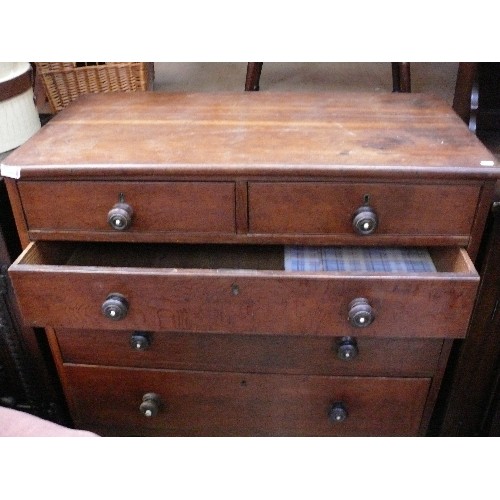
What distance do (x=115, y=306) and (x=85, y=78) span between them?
1.90ft

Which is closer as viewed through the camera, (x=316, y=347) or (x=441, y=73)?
(x=316, y=347)

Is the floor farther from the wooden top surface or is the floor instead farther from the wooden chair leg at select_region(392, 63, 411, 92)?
the wooden top surface

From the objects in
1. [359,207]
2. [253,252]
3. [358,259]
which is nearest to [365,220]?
[359,207]

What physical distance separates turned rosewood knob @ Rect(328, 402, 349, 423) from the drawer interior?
0.80 ft

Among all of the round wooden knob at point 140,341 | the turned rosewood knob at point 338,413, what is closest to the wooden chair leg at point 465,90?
the turned rosewood knob at point 338,413

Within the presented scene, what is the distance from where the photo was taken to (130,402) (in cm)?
95

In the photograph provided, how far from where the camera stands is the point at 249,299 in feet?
2.48

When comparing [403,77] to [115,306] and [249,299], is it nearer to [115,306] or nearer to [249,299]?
[249,299]

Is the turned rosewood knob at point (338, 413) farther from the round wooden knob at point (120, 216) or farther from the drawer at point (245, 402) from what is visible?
the round wooden knob at point (120, 216)

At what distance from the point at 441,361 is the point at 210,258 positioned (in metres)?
0.42

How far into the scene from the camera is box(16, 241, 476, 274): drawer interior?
→ 85 cm

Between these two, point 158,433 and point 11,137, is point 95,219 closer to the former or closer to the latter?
point 11,137

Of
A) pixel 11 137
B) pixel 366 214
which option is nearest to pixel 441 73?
pixel 366 214

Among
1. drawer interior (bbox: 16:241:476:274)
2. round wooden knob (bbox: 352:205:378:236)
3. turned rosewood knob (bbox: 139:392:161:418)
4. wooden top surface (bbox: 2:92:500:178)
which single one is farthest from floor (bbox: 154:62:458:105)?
turned rosewood knob (bbox: 139:392:161:418)
